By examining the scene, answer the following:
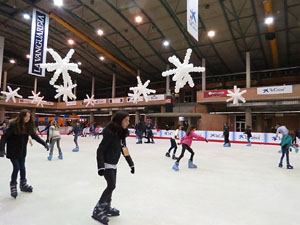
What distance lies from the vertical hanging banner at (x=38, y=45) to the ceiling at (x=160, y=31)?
322 centimetres

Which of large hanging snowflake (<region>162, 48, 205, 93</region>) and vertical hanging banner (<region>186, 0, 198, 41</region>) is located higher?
vertical hanging banner (<region>186, 0, 198, 41</region>)

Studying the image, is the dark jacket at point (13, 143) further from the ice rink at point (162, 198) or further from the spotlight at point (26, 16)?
the spotlight at point (26, 16)

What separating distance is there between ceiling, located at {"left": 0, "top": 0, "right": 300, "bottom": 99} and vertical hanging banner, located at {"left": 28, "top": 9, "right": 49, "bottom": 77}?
10.6 feet

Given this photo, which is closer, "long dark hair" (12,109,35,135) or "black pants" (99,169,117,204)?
"black pants" (99,169,117,204)

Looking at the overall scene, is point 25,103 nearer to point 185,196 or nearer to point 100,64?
point 100,64

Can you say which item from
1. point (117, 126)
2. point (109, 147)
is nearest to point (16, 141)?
point (109, 147)

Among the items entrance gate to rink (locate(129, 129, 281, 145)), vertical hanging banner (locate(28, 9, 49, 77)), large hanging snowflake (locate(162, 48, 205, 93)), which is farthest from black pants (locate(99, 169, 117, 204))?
vertical hanging banner (locate(28, 9, 49, 77))

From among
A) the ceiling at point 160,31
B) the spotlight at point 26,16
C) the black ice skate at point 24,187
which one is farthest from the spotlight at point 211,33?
the black ice skate at point 24,187

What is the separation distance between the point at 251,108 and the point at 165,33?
36.7ft

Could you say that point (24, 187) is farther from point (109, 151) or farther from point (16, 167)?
point (109, 151)

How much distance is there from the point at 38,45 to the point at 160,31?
9.87 metres

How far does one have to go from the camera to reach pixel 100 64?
24.5m

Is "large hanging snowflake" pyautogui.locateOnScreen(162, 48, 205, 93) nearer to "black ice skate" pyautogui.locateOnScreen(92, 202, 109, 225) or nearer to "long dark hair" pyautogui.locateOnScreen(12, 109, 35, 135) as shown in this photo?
"long dark hair" pyautogui.locateOnScreen(12, 109, 35, 135)

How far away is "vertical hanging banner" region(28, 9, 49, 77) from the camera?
1025 centimetres
